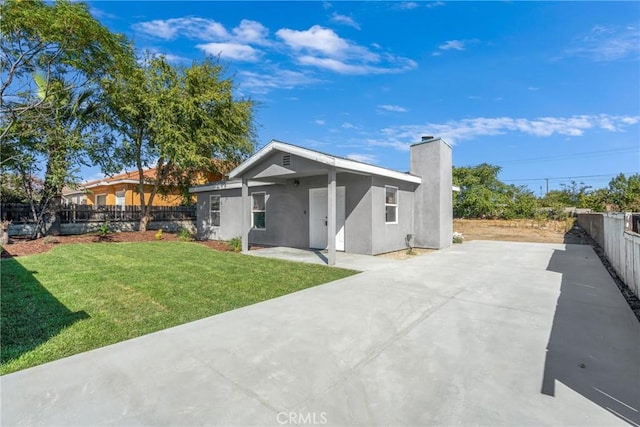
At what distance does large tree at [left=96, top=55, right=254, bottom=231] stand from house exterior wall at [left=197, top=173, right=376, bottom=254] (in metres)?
2.32

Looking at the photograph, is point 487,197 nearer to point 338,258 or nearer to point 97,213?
point 338,258

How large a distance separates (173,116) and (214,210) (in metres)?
4.49

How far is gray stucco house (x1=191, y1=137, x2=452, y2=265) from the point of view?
938 cm

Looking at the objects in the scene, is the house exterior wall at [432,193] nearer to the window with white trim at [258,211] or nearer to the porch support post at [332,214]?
the porch support post at [332,214]

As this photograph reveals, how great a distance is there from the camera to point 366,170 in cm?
892

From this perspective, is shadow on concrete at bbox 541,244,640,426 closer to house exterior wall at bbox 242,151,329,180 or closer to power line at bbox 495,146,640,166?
house exterior wall at bbox 242,151,329,180

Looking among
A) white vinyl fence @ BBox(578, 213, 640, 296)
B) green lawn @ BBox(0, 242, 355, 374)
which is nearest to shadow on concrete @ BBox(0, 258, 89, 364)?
green lawn @ BBox(0, 242, 355, 374)

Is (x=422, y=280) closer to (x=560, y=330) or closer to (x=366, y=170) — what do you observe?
(x=560, y=330)

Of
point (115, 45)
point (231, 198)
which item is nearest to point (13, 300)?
point (231, 198)

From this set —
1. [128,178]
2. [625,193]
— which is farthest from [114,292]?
[625,193]

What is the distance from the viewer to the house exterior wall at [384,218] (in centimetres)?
977

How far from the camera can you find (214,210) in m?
14.7

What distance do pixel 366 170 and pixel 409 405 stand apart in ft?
23.6

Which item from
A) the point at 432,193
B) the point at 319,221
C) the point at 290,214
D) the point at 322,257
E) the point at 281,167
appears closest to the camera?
the point at 322,257
